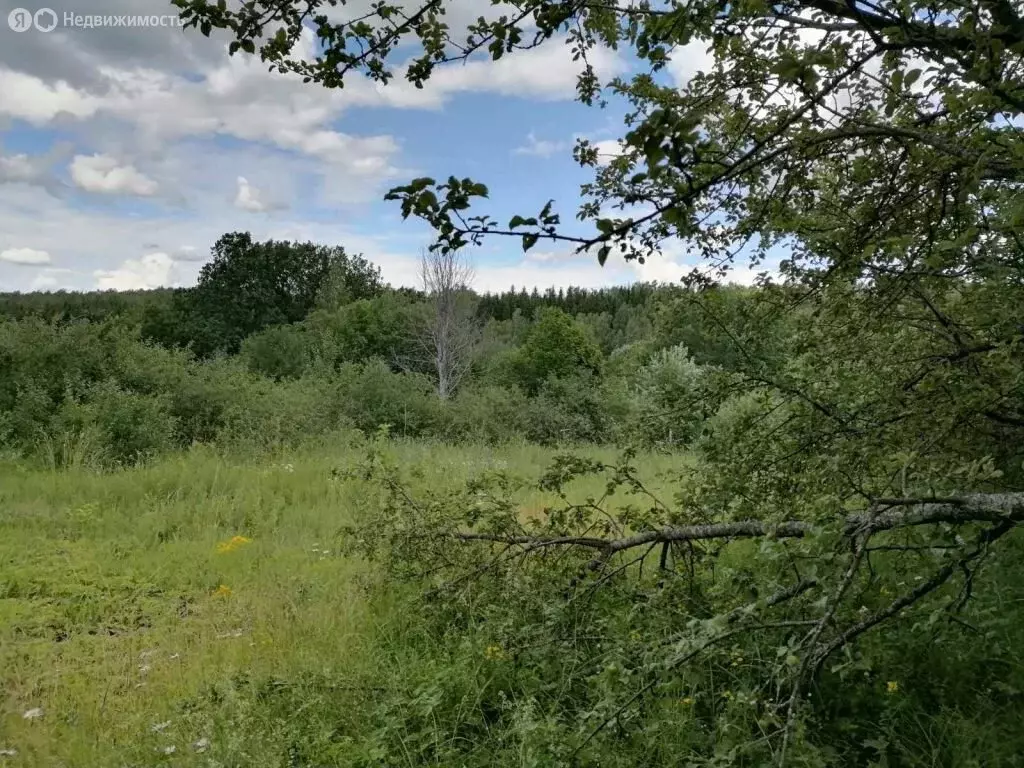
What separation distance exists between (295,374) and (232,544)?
2673 cm

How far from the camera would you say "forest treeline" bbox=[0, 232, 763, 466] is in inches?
193

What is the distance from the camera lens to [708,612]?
10.0 feet

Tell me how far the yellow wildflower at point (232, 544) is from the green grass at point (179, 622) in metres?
0.13

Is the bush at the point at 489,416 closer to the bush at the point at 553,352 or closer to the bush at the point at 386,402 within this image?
the bush at the point at 386,402

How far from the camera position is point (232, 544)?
253 inches

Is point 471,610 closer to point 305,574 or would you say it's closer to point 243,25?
point 305,574

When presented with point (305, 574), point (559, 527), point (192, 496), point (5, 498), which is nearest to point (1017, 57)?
point (559, 527)

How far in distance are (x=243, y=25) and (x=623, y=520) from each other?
2952mm

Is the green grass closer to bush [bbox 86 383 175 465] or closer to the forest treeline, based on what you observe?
bush [bbox 86 383 175 465]

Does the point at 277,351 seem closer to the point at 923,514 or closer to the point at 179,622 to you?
the point at 179,622

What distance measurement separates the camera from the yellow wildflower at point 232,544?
20.5 feet

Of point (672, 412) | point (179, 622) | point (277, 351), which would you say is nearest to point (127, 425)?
point (179, 622)

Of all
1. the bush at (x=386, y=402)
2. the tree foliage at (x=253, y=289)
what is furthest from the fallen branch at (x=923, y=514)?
the tree foliage at (x=253, y=289)

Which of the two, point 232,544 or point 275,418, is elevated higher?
point 275,418
